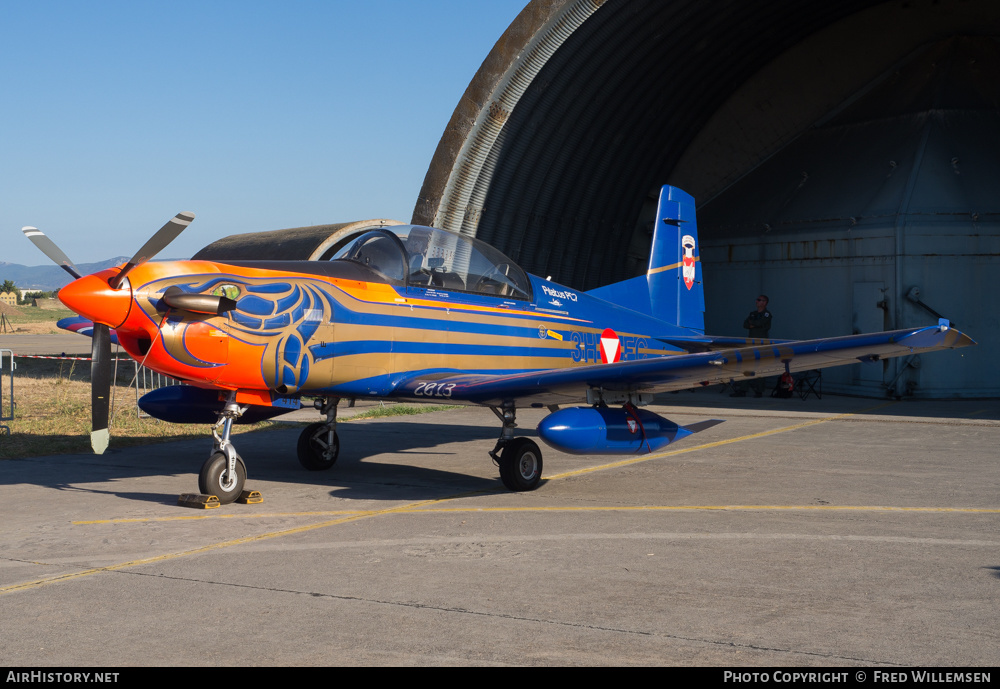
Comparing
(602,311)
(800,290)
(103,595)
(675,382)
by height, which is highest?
(800,290)

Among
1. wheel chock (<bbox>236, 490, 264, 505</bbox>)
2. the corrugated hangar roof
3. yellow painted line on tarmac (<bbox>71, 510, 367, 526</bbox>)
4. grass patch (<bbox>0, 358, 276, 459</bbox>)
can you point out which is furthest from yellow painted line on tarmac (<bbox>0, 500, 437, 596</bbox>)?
the corrugated hangar roof

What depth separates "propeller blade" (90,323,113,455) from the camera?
7.05 metres

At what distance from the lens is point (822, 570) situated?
526 cm

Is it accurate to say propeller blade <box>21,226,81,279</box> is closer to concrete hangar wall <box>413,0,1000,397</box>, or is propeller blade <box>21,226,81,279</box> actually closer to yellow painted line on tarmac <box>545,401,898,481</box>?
yellow painted line on tarmac <box>545,401,898,481</box>

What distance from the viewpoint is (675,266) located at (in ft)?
40.7

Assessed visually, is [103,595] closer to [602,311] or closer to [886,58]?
[602,311]

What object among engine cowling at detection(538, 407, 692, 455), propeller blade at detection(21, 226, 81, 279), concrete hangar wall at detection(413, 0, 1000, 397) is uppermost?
concrete hangar wall at detection(413, 0, 1000, 397)

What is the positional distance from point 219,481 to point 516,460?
2.50 meters

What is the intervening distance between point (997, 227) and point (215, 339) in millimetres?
15460

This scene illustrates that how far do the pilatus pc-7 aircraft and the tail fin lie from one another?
189 cm

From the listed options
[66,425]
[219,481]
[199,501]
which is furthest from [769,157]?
[199,501]

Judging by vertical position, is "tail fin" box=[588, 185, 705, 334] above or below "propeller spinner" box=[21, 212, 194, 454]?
above

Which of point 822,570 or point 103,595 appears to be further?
point 822,570

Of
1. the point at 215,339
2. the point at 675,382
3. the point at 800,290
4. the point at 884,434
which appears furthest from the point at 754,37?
the point at 215,339
